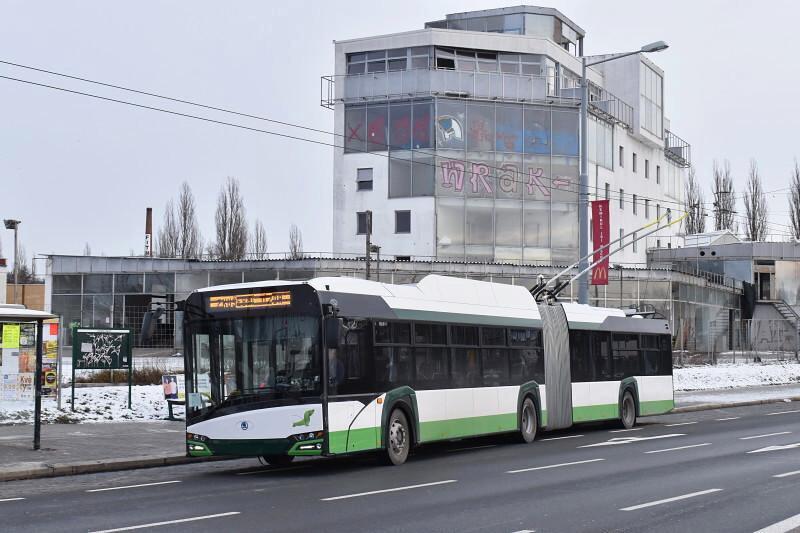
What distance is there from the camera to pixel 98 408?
81.6 feet

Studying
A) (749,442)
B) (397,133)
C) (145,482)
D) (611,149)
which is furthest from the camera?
(611,149)

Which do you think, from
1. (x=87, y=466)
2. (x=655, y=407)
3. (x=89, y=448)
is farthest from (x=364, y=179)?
(x=87, y=466)

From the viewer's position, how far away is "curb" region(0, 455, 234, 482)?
52.6ft

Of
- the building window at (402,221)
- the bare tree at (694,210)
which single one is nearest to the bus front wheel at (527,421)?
the building window at (402,221)

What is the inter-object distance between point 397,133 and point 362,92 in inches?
125

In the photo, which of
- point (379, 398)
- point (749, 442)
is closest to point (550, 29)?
point (749, 442)

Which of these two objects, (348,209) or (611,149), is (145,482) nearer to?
(348,209)

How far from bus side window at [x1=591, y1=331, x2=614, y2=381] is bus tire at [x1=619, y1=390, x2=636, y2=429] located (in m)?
0.93

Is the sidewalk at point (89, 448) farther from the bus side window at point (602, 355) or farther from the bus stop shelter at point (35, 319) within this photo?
the bus side window at point (602, 355)

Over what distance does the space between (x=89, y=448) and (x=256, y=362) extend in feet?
15.3

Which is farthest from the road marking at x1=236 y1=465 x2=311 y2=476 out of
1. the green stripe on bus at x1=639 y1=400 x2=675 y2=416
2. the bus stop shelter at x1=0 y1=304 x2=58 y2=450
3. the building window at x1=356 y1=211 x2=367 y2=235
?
the building window at x1=356 y1=211 x2=367 y2=235

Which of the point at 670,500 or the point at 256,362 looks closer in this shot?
the point at 670,500

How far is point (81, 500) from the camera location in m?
13.4

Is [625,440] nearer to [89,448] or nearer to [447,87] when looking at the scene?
[89,448]
